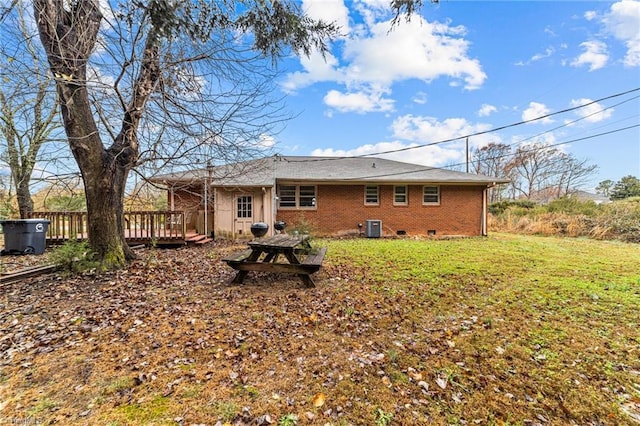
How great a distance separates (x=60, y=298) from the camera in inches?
165

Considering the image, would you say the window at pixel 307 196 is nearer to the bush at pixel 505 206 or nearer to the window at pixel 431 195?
the window at pixel 431 195

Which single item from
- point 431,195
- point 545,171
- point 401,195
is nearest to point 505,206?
point 431,195

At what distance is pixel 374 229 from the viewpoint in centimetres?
1273

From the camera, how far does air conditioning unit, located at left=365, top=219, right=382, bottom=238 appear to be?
41.6 feet

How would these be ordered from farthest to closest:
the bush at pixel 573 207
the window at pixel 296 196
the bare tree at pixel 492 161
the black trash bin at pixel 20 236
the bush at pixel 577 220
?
1. the bare tree at pixel 492 161
2. the bush at pixel 573 207
3. the window at pixel 296 196
4. the bush at pixel 577 220
5. the black trash bin at pixel 20 236

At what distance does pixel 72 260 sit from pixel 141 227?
4.30 meters

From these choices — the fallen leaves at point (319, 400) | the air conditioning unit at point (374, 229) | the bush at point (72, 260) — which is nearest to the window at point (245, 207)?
the air conditioning unit at point (374, 229)

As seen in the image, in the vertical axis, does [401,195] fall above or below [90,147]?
below

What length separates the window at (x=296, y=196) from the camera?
42.9 ft

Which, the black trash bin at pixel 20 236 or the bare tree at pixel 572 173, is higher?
the bare tree at pixel 572 173

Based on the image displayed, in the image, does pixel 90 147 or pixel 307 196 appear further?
pixel 307 196

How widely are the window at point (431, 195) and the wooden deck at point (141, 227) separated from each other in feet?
33.5

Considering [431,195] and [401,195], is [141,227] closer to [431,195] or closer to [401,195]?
[401,195]

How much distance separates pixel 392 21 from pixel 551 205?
1767cm
